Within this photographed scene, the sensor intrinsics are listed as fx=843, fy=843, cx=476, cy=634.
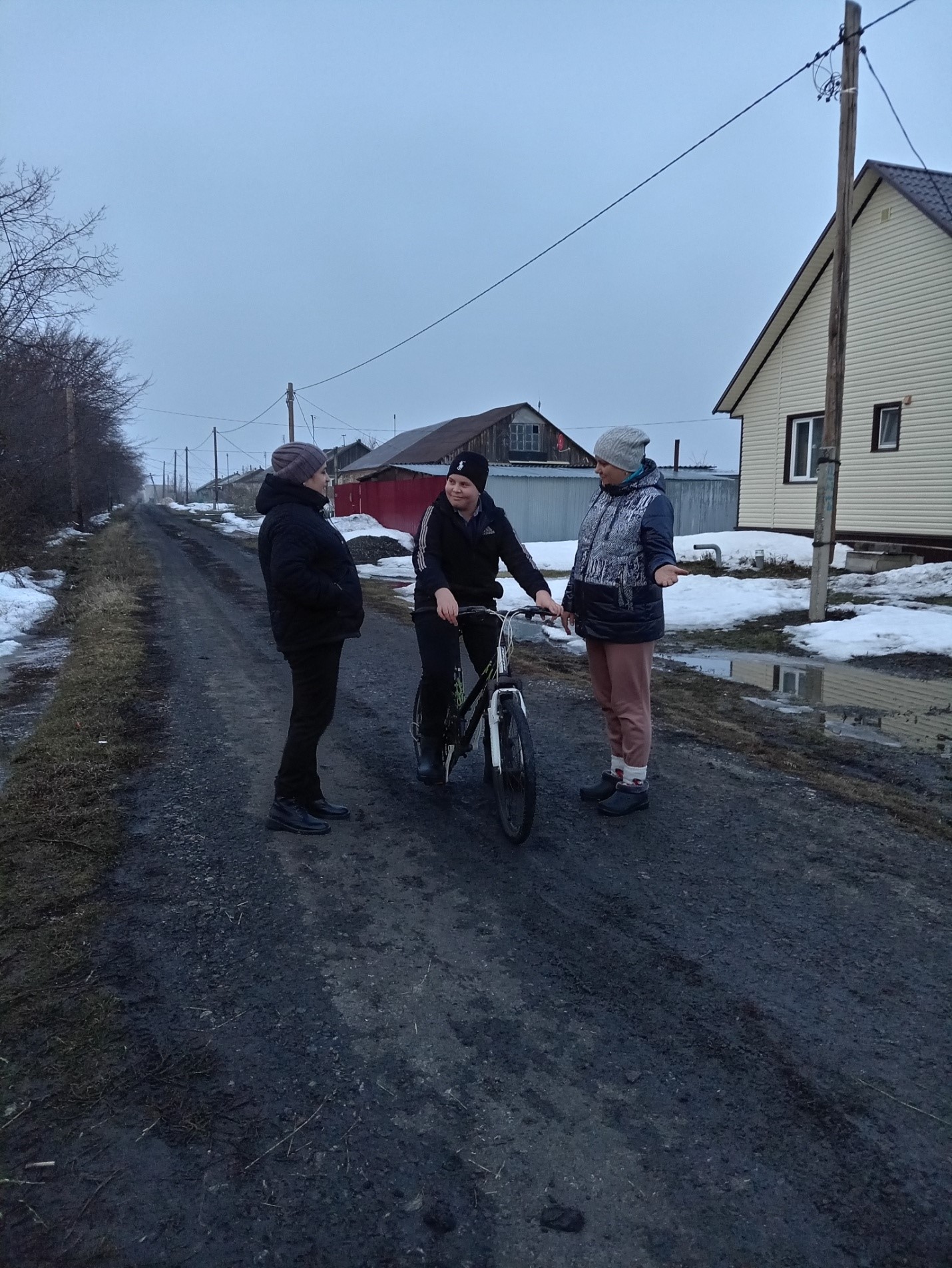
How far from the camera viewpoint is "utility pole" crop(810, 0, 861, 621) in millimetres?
10070

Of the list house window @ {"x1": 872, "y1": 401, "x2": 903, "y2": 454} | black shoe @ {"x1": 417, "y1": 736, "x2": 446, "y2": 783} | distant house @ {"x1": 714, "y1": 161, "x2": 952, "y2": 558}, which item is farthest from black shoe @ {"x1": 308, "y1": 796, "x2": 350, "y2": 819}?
house window @ {"x1": 872, "y1": 401, "x2": 903, "y2": 454}

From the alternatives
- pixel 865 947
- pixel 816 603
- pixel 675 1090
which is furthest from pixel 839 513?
pixel 675 1090

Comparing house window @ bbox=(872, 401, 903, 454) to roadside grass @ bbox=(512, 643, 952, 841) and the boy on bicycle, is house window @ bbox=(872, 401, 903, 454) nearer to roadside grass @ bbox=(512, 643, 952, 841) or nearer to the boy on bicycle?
roadside grass @ bbox=(512, 643, 952, 841)

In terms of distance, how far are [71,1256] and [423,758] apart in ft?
10.1

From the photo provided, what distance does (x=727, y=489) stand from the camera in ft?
109

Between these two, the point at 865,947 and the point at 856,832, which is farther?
the point at 856,832

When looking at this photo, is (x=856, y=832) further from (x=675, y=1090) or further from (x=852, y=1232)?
(x=852, y=1232)

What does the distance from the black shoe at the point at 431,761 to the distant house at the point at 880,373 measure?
12922 millimetres

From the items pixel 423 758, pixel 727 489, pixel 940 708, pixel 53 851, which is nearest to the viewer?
pixel 53 851

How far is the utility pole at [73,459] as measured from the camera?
1066 inches

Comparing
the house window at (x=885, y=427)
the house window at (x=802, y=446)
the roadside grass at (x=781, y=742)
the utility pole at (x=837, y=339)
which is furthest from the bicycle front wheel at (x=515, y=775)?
the house window at (x=802, y=446)

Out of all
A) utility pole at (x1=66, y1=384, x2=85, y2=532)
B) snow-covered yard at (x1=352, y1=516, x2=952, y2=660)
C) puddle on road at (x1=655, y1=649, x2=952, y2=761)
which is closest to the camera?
puddle on road at (x1=655, y1=649, x2=952, y2=761)

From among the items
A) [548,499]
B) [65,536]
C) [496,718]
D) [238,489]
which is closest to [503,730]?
[496,718]

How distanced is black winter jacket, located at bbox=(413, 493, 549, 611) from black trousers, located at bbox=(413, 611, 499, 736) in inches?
4.4
